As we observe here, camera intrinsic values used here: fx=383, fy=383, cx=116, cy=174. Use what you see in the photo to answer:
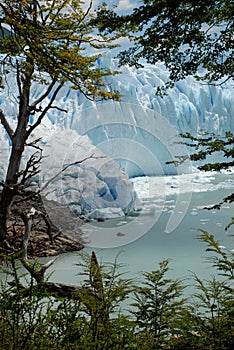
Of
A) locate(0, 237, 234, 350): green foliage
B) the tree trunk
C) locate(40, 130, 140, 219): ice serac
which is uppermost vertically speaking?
locate(40, 130, 140, 219): ice serac

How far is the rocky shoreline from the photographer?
718 centimetres

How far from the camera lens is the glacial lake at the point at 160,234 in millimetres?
6418

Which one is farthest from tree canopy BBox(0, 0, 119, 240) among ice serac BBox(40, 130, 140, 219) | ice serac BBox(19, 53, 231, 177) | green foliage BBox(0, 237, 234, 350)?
ice serac BBox(19, 53, 231, 177)

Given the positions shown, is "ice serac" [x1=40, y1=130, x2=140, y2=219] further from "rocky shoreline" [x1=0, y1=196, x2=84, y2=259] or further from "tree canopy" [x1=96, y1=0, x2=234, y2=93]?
"tree canopy" [x1=96, y1=0, x2=234, y2=93]

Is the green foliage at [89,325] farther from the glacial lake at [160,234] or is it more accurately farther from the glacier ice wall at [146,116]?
the glacier ice wall at [146,116]

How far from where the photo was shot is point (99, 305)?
1324 millimetres

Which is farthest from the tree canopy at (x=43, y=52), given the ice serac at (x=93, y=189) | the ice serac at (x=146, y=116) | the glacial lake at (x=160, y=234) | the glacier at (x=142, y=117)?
the ice serac at (x=146, y=116)

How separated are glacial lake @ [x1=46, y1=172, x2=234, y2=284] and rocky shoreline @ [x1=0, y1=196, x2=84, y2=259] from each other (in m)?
0.24

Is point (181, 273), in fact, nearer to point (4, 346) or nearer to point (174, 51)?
point (174, 51)

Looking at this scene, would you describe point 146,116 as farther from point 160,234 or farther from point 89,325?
point 89,325

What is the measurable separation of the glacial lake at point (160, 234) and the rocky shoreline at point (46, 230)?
24 cm

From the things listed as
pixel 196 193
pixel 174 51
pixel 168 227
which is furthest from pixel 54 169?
pixel 174 51

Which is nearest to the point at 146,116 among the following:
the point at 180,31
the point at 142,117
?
the point at 142,117

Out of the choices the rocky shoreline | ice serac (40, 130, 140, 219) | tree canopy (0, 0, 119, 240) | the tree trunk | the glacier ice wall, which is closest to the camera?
tree canopy (0, 0, 119, 240)
